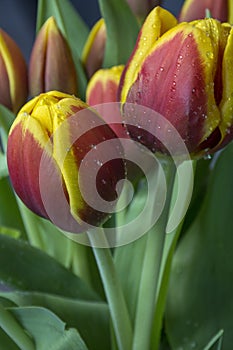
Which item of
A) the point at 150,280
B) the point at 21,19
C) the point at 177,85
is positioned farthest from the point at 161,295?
the point at 21,19

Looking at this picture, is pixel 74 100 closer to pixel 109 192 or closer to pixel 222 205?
pixel 109 192

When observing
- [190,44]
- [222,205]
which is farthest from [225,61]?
[222,205]

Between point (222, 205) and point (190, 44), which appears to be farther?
point (222, 205)

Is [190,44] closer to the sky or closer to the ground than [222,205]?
closer to the sky

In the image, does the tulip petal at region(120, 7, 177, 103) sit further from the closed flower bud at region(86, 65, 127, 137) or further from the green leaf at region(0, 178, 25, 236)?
the green leaf at region(0, 178, 25, 236)

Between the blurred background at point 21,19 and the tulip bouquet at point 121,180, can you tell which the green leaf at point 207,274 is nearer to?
the tulip bouquet at point 121,180

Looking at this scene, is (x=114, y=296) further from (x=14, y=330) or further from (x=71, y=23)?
(x=71, y=23)

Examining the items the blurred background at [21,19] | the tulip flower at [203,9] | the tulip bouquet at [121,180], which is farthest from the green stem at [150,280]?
the blurred background at [21,19]
